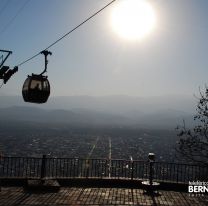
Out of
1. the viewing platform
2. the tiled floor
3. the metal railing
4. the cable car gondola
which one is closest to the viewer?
the tiled floor

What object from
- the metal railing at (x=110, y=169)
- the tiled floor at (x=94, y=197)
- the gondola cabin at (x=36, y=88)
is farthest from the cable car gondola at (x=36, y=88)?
the tiled floor at (x=94, y=197)

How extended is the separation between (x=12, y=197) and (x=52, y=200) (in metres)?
1.60

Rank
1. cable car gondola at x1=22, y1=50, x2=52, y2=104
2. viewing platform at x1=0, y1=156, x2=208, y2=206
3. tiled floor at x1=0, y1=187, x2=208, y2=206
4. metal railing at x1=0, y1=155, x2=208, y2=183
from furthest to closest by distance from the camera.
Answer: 1. metal railing at x1=0, y1=155, x2=208, y2=183
2. cable car gondola at x1=22, y1=50, x2=52, y2=104
3. viewing platform at x1=0, y1=156, x2=208, y2=206
4. tiled floor at x1=0, y1=187, x2=208, y2=206

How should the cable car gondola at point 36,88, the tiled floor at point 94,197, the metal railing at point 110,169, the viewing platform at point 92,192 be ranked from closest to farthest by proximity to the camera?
1. the tiled floor at point 94,197
2. the viewing platform at point 92,192
3. the cable car gondola at point 36,88
4. the metal railing at point 110,169

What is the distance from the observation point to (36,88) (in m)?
16.1

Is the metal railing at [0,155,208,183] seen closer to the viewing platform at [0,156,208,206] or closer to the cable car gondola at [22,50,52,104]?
the viewing platform at [0,156,208,206]

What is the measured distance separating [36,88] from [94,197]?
525cm

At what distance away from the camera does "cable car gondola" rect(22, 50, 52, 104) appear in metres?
16.0

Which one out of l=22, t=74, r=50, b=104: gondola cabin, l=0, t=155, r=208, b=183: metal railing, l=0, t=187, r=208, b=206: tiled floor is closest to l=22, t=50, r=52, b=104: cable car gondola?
l=22, t=74, r=50, b=104: gondola cabin

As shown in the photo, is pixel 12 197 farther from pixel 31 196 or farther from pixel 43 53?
pixel 43 53

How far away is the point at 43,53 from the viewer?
1554 centimetres

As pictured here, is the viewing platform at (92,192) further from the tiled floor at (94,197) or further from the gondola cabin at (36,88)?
the gondola cabin at (36,88)

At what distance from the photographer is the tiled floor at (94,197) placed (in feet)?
46.5

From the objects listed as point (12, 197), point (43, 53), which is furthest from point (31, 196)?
point (43, 53)
